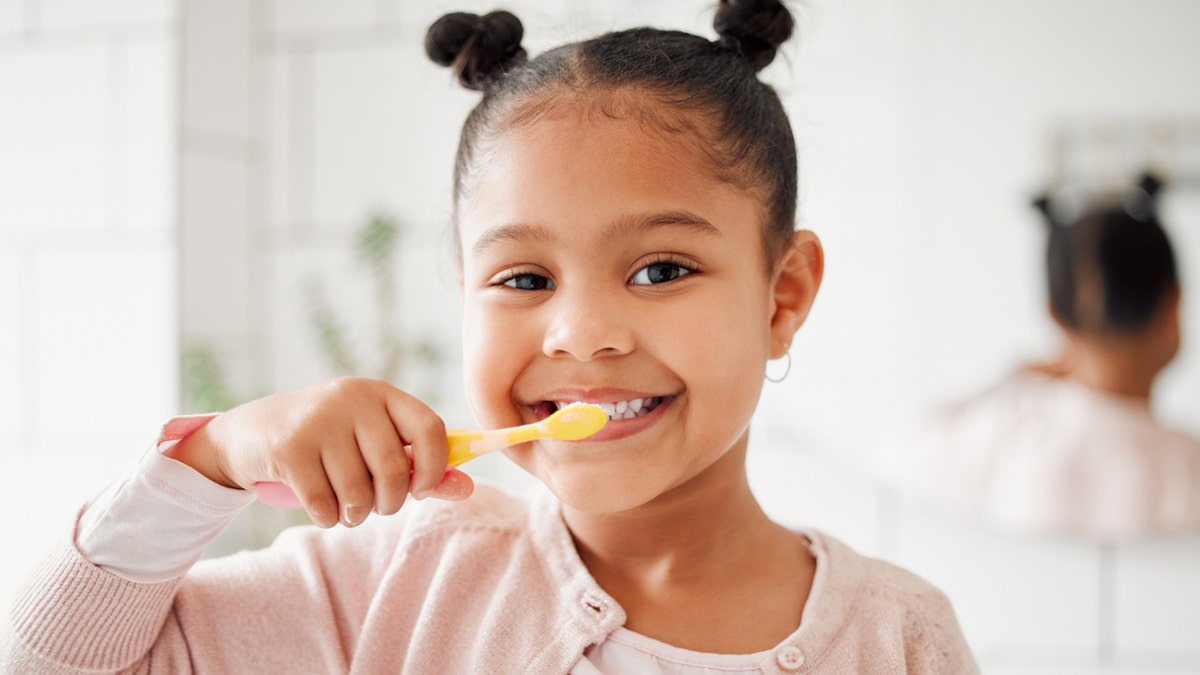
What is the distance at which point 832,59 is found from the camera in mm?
1617

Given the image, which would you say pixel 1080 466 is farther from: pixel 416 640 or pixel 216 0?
pixel 216 0

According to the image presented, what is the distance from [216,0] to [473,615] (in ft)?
4.77

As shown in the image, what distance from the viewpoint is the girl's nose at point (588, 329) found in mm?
564

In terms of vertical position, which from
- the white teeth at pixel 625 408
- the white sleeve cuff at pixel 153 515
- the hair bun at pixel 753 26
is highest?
the hair bun at pixel 753 26

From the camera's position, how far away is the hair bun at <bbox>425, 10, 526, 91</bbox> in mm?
698

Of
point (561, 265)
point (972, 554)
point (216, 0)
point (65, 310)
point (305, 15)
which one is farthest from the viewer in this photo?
point (305, 15)

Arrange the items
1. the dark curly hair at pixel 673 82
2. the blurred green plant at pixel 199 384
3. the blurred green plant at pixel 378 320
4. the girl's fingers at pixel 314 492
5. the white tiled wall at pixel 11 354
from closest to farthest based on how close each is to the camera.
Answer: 1. the girl's fingers at pixel 314 492
2. the dark curly hair at pixel 673 82
3. the white tiled wall at pixel 11 354
4. the blurred green plant at pixel 199 384
5. the blurred green plant at pixel 378 320

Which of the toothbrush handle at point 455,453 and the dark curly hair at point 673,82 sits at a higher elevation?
the dark curly hair at point 673,82

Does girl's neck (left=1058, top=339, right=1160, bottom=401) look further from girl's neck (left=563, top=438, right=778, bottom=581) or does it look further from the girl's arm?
the girl's arm

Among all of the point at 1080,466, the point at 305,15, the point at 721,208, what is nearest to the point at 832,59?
the point at 1080,466

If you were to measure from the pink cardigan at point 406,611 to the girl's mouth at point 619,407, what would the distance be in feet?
0.36

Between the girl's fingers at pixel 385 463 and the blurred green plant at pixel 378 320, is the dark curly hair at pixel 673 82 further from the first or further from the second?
the blurred green plant at pixel 378 320

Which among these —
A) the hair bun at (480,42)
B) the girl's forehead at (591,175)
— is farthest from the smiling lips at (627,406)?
the hair bun at (480,42)

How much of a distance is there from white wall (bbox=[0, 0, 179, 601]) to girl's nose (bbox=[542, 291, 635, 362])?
1.08 meters
